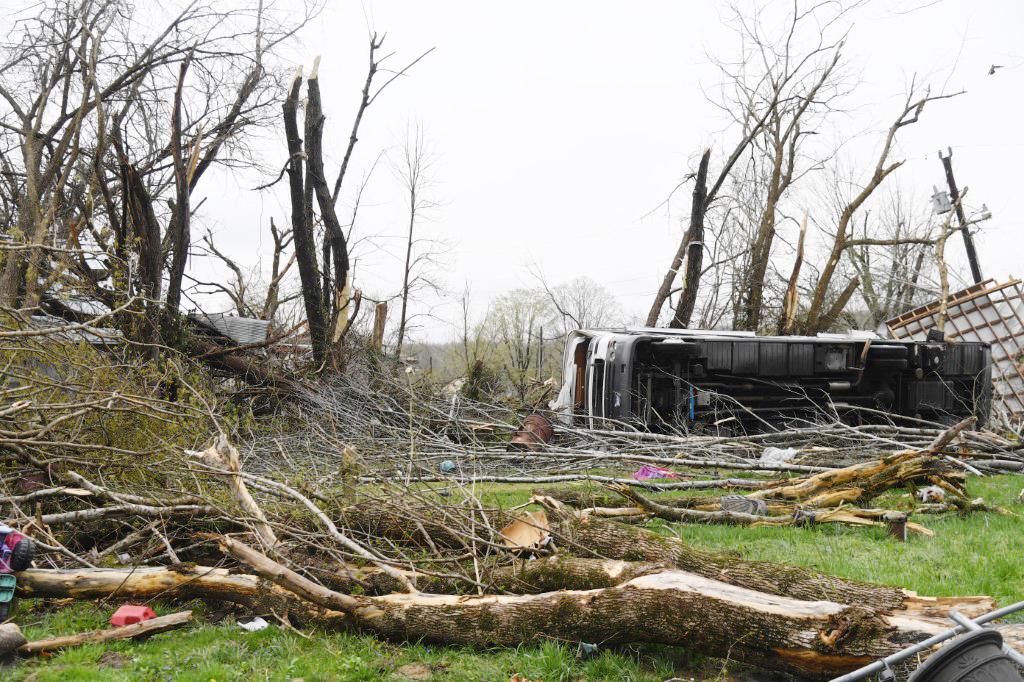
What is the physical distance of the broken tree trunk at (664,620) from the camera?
2.32m

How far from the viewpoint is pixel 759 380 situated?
28.7 ft

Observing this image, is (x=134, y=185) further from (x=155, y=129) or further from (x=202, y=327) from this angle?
(x=155, y=129)

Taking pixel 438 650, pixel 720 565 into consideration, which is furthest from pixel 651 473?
pixel 438 650

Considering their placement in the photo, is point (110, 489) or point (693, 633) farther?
point (110, 489)

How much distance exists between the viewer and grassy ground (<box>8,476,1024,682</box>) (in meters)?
2.66

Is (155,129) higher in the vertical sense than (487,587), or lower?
higher

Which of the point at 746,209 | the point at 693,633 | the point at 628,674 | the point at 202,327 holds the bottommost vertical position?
the point at 628,674

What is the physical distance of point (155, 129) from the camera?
11977 mm

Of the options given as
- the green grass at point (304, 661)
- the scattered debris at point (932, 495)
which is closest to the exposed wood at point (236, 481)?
the green grass at point (304, 661)

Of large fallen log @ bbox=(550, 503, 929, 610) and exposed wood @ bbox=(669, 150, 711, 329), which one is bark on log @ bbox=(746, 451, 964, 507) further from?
exposed wood @ bbox=(669, 150, 711, 329)

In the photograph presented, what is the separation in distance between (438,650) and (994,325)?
14.1 metres

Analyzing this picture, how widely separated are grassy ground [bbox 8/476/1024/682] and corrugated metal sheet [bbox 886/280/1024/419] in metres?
10.1

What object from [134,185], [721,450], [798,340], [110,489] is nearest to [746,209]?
[798,340]

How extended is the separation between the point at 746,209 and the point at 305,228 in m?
13.8
